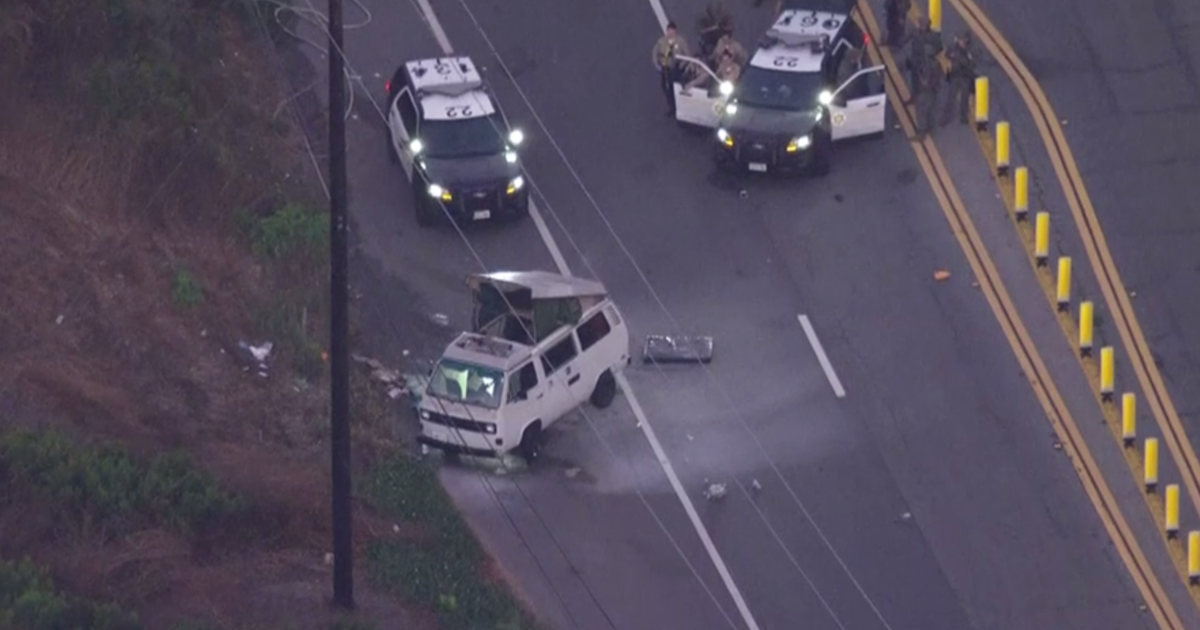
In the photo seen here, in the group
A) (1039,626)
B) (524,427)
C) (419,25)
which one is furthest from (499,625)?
(419,25)

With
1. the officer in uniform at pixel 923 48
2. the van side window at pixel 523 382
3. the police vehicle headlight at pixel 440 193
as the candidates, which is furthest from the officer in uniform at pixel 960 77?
the van side window at pixel 523 382

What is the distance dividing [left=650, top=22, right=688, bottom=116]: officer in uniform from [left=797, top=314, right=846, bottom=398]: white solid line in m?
5.06

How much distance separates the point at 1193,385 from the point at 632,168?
359 inches

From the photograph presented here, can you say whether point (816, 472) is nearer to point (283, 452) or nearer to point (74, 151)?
point (283, 452)

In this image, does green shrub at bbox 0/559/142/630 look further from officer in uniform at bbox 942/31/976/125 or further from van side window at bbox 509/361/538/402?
officer in uniform at bbox 942/31/976/125

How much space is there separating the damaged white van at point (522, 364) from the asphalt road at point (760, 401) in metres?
0.61

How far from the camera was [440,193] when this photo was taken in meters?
35.2

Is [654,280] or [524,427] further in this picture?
[654,280]

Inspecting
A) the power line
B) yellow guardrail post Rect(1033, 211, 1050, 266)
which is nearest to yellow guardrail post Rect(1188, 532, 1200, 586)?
yellow guardrail post Rect(1033, 211, 1050, 266)

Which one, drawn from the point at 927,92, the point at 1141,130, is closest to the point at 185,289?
the point at 927,92

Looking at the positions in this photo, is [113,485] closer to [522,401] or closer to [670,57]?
[522,401]

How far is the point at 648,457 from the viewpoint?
32094mm

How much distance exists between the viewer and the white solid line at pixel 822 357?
33.2 metres

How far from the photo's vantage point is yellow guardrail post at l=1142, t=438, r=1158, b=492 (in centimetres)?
3141
